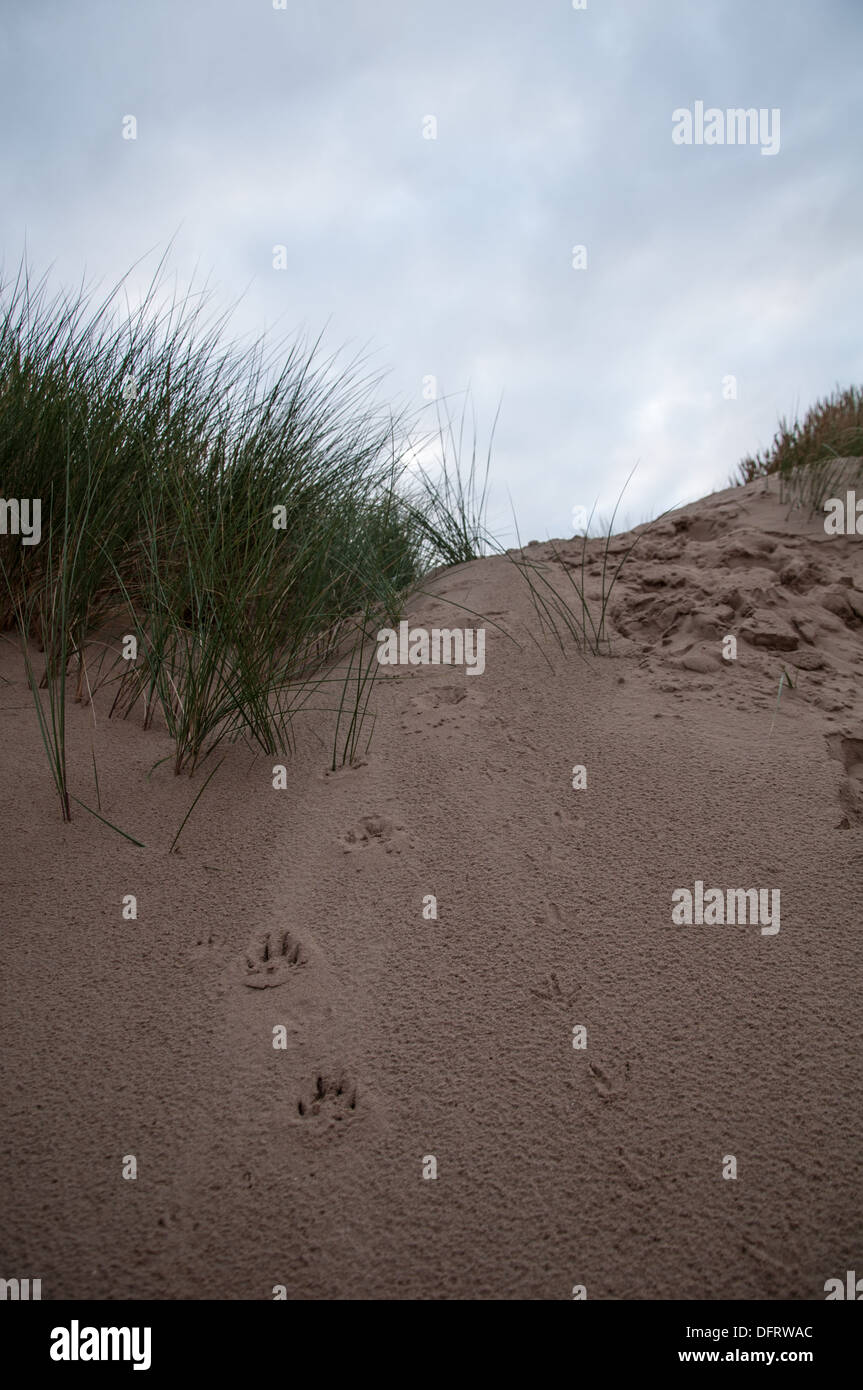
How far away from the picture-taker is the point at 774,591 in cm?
279

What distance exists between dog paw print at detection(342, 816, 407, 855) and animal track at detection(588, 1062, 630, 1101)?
26.8 inches

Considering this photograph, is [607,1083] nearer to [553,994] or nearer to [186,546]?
[553,994]

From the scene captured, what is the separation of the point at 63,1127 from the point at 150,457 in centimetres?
219

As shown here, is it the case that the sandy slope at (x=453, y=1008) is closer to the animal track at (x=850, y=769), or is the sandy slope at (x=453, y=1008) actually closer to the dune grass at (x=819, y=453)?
the animal track at (x=850, y=769)

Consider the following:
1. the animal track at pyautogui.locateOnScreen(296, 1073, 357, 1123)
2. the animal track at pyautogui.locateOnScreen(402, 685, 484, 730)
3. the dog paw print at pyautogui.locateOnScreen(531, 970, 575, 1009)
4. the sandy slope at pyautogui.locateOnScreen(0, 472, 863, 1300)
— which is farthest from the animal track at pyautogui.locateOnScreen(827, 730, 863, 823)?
the animal track at pyautogui.locateOnScreen(296, 1073, 357, 1123)

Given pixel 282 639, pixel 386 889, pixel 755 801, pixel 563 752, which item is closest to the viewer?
pixel 386 889

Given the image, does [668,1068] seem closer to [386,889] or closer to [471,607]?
[386,889]

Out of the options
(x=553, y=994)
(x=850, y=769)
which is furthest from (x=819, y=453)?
(x=553, y=994)

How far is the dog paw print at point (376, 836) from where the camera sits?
1.84 m

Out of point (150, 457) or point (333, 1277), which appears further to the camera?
point (150, 457)

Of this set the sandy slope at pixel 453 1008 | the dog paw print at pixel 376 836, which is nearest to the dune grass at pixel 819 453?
the sandy slope at pixel 453 1008

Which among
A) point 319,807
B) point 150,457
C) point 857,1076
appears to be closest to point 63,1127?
point 319,807

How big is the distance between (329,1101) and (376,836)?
689 mm

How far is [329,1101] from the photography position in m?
1.28
